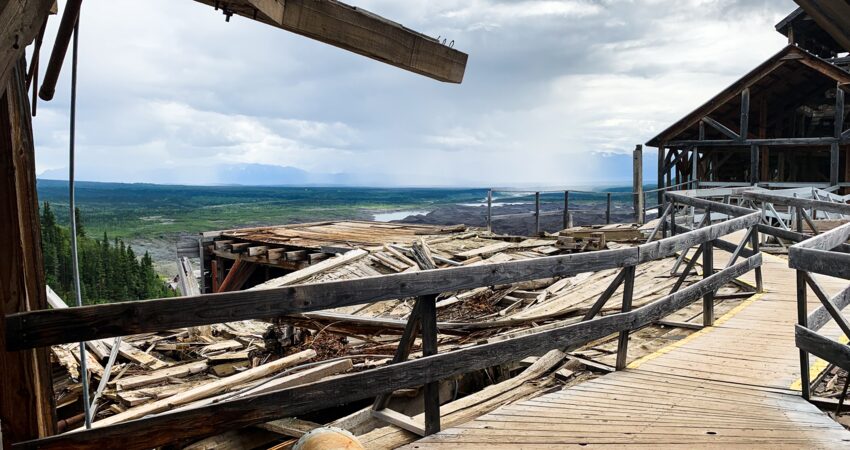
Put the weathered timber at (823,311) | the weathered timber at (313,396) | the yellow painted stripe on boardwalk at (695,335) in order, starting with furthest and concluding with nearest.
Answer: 1. the yellow painted stripe on boardwalk at (695,335)
2. the weathered timber at (823,311)
3. the weathered timber at (313,396)

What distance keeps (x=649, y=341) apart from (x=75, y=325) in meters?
5.99

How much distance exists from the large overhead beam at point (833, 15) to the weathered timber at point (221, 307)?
2.49m

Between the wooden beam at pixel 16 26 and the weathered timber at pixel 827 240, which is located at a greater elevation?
the wooden beam at pixel 16 26

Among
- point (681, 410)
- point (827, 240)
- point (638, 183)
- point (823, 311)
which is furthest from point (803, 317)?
point (638, 183)

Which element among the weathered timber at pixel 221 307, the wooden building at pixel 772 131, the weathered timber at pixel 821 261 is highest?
the wooden building at pixel 772 131

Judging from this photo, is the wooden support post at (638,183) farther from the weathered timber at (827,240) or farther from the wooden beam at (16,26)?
the wooden beam at (16,26)

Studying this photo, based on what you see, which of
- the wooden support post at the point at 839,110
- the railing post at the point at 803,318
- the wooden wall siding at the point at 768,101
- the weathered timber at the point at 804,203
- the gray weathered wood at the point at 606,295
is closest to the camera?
the railing post at the point at 803,318

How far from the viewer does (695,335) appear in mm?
7012

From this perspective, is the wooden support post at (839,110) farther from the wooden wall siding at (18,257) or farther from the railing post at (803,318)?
the wooden wall siding at (18,257)

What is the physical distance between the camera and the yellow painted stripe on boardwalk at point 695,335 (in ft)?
19.9

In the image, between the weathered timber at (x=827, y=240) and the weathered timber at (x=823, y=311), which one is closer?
the weathered timber at (x=823, y=311)

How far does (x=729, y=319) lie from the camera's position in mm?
7797

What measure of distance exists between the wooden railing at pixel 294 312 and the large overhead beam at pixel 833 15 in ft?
8.14

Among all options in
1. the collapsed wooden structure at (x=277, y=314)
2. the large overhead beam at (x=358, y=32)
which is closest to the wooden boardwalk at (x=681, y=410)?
the collapsed wooden structure at (x=277, y=314)
